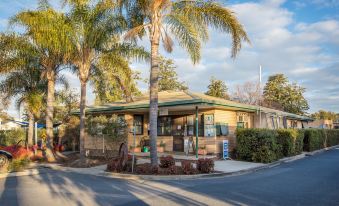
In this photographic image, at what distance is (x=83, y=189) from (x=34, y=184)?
2.13 m

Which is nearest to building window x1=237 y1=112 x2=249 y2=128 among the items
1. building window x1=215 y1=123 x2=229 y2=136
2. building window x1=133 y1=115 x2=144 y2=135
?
building window x1=215 y1=123 x2=229 y2=136

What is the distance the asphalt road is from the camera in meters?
7.91

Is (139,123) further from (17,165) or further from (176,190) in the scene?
(176,190)

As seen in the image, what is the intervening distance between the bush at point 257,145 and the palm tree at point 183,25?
17.0 feet

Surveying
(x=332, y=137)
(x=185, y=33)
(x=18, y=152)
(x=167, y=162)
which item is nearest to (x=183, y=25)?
(x=185, y=33)

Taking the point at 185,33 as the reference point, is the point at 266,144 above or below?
below

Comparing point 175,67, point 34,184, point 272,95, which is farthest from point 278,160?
point 272,95

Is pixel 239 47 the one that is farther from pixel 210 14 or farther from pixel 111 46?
pixel 111 46

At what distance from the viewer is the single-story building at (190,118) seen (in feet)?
57.7

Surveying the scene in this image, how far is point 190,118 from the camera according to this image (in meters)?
19.4

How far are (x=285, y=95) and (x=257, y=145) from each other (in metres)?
38.8

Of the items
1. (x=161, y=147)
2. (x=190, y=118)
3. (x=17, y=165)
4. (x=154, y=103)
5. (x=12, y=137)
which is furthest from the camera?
(x=12, y=137)

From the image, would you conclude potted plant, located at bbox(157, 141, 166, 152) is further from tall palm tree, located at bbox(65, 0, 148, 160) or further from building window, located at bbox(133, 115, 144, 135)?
tall palm tree, located at bbox(65, 0, 148, 160)

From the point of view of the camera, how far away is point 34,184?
412 inches
